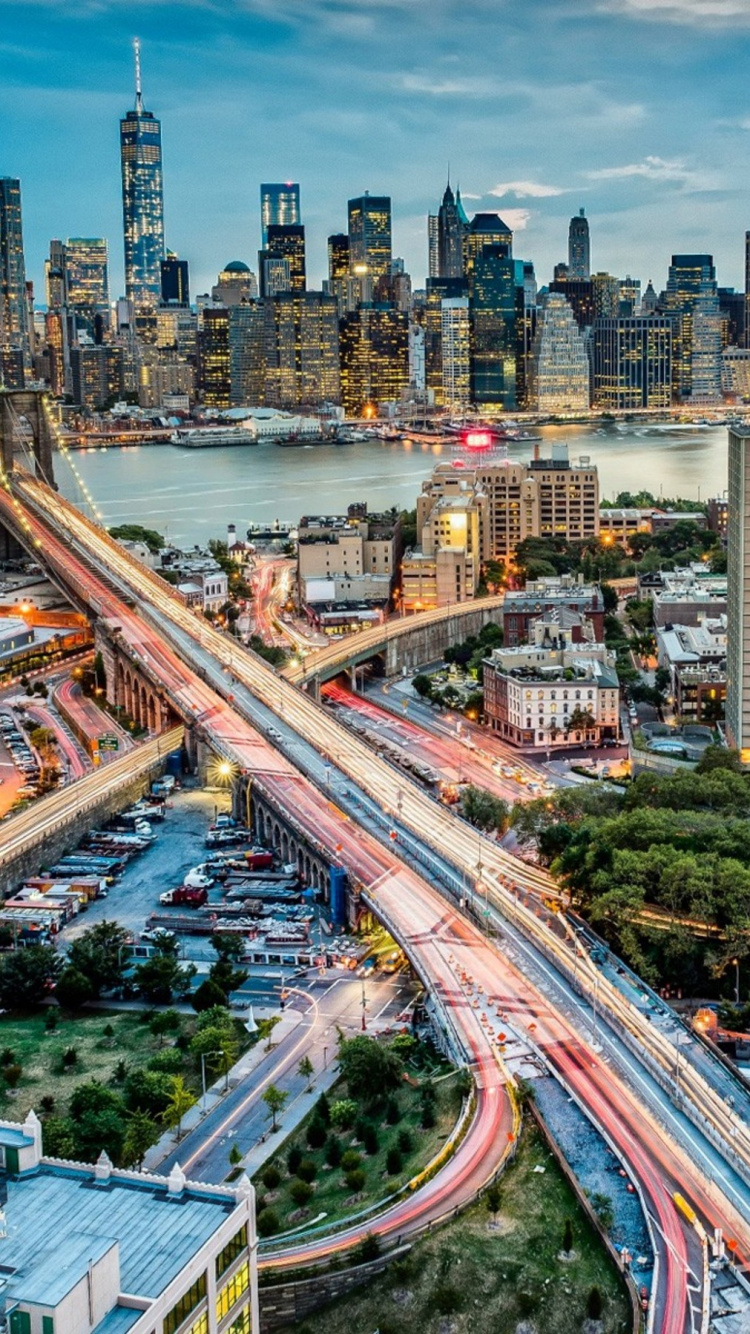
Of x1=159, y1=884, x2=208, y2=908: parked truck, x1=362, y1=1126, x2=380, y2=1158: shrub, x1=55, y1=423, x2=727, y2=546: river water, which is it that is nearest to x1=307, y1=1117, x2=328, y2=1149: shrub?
x1=362, y1=1126, x2=380, y2=1158: shrub

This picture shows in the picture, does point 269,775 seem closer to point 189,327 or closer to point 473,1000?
point 473,1000

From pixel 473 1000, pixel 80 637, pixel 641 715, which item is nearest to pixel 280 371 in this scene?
pixel 80 637

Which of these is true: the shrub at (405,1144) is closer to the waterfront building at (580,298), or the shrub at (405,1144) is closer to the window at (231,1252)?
the window at (231,1252)

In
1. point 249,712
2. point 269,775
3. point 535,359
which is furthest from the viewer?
point 535,359

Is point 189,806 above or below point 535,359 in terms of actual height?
below

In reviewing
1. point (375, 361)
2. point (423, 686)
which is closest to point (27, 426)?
point (423, 686)

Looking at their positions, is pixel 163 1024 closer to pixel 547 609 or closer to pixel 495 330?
pixel 547 609

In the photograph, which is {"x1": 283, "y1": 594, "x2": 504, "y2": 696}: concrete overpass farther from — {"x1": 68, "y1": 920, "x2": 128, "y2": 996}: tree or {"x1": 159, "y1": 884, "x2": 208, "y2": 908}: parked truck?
{"x1": 68, "y1": 920, "x2": 128, "y2": 996}: tree
